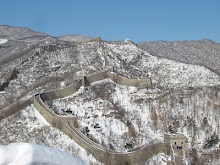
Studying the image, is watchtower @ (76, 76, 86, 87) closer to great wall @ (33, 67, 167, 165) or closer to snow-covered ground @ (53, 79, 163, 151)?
snow-covered ground @ (53, 79, 163, 151)

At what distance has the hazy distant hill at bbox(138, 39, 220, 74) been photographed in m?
91.1

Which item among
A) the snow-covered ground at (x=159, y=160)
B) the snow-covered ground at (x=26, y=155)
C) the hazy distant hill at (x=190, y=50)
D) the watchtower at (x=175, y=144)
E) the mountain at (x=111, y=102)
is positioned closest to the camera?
the snow-covered ground at (x=26, y=155)

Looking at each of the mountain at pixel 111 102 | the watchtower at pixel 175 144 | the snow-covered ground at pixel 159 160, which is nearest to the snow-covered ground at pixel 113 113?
the mountain at pixel 111 102

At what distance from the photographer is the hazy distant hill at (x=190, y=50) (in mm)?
91062

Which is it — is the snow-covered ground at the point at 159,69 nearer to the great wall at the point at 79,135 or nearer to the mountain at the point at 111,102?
the mountain at the point at 111,102

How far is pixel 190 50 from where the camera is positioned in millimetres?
102062

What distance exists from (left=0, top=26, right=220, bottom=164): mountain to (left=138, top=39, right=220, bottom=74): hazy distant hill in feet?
95.4

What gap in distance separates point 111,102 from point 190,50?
220ft

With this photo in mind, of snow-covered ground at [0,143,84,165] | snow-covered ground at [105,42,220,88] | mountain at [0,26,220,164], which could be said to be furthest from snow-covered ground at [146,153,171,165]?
snow-covered ground at [0,143,84,165]

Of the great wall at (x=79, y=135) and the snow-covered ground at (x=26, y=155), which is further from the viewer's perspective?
the great wall at (x=79, y=135)

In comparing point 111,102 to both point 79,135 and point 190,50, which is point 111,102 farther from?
point 190,50

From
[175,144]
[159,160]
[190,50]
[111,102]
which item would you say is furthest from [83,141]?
[190,50]

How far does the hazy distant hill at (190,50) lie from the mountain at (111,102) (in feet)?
95.4

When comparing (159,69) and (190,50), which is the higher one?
(190,50)
